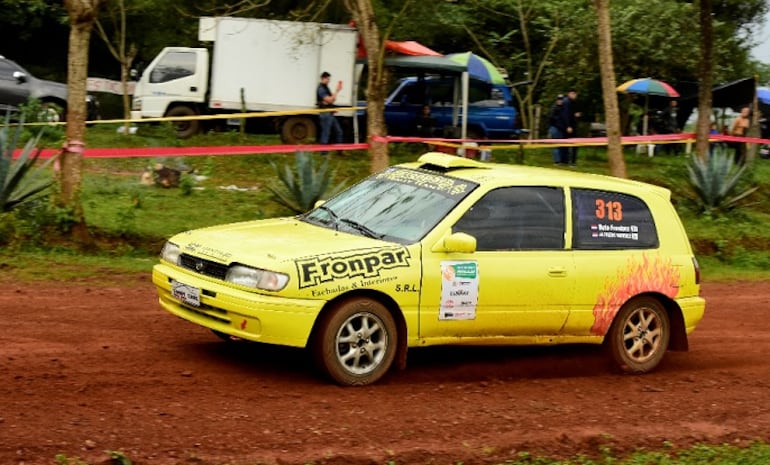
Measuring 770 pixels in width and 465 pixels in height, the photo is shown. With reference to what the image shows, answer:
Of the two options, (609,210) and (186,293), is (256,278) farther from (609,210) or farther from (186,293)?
(609,210)

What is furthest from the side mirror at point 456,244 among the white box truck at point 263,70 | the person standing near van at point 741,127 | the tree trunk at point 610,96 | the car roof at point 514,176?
the person standing near van at point 741,127

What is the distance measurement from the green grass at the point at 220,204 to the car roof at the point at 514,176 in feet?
16.2

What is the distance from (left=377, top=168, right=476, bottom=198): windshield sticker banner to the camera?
898cm

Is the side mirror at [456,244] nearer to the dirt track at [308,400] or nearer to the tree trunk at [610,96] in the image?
the dirt track at [308,400]

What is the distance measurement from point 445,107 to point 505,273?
17850mm

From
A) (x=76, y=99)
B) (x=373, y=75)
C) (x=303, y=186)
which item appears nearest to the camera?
(x=76, y=99)

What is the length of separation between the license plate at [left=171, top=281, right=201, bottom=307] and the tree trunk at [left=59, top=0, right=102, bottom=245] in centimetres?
531

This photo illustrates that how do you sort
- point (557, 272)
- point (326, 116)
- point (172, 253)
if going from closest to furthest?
1. point (172, 253)
2. point (557, 272)
3. point (326, 116)

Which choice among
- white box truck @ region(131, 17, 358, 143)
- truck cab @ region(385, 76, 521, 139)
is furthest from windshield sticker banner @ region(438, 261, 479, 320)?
truck cab @ region(385, 76, 521, 139)

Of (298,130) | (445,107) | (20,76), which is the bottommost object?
(298,130)

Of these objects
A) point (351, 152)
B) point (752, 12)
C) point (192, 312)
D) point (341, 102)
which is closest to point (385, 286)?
point (192, 312)

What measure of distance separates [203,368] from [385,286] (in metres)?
1.38

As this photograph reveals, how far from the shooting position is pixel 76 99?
43.9 feet

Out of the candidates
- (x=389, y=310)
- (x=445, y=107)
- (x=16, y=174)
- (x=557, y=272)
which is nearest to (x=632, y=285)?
(x=557, y=272)
